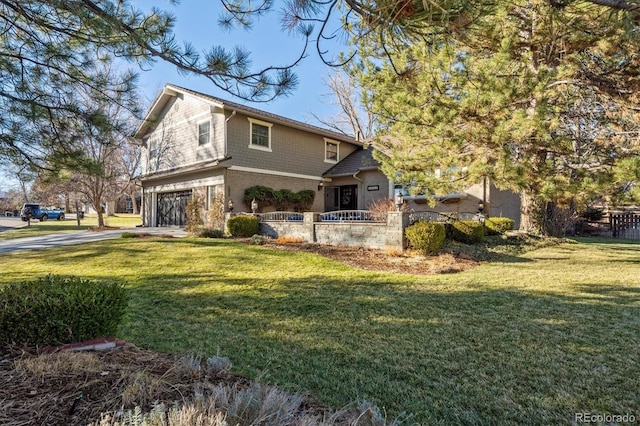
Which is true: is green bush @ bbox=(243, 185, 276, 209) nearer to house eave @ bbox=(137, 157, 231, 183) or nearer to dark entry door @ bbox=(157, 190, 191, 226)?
house eave @ bbox=(137, 157, 231, 183)

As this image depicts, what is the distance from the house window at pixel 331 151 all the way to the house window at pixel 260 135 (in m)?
4.10

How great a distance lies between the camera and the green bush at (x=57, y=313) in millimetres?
2631


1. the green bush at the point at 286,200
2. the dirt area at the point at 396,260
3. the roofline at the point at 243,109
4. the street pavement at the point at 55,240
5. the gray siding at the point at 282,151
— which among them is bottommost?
the dirt area at the point at 396,260

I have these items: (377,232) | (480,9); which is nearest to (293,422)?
(480,9)

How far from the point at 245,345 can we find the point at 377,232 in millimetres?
7200

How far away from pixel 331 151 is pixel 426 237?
12.0m

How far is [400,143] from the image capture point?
1092cm

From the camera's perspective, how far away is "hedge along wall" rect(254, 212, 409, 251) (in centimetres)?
979

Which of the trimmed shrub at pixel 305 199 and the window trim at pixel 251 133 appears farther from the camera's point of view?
the trimmed shrub at pixel 305 199

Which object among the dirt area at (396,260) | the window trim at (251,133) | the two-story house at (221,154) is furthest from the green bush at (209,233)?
the window trim at (251,133)

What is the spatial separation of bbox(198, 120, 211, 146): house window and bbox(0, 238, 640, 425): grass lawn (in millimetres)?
9632

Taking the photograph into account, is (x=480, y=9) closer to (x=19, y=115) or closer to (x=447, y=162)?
(x=19, y=115)

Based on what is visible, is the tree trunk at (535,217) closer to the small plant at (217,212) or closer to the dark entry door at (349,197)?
the dark entry door at (349,197)

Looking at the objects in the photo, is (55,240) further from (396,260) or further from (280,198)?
(396,260)
